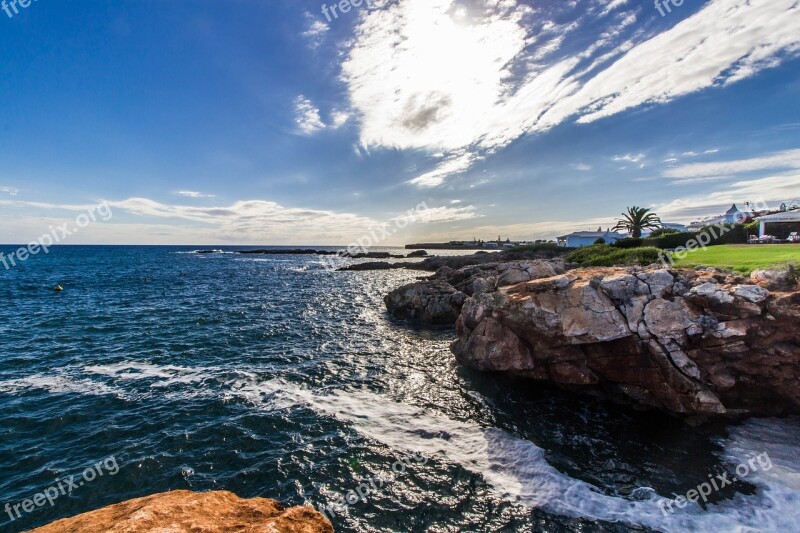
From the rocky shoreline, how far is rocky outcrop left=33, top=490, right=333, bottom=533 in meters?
12.9

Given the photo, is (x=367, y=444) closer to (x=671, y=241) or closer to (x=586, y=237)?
(x=671, y=241)

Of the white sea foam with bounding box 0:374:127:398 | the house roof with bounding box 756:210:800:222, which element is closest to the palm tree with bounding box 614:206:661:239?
the house roof with bounding box 756:210:800:222

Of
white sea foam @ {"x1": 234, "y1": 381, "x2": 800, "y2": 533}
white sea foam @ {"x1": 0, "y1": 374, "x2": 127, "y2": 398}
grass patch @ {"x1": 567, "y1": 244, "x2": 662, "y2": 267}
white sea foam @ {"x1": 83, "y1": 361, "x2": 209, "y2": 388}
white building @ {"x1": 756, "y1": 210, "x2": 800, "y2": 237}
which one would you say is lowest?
white sea foam @ {"x1": 234, "y1": 381, "x2": 800, "y2": 533}

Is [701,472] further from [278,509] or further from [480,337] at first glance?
[278,509]

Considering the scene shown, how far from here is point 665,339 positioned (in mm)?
12484

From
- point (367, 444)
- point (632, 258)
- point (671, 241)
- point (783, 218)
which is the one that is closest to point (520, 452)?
point (367, 444)

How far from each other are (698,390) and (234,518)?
15.0 meters

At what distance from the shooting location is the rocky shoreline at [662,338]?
11633 millimetres

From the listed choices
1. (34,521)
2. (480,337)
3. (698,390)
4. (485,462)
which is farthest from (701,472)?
(34,521)

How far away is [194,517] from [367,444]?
8155 mm

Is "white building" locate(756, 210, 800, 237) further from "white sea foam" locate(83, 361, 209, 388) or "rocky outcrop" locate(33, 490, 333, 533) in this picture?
"white sea foam" locate(83, 361, 209, 388)

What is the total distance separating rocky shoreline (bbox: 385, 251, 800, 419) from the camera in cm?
1163

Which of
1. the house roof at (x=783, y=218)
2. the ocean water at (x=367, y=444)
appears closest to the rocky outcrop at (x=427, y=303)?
the ocean water at (x=367, y=444)

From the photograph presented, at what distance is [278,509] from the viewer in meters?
4.97
